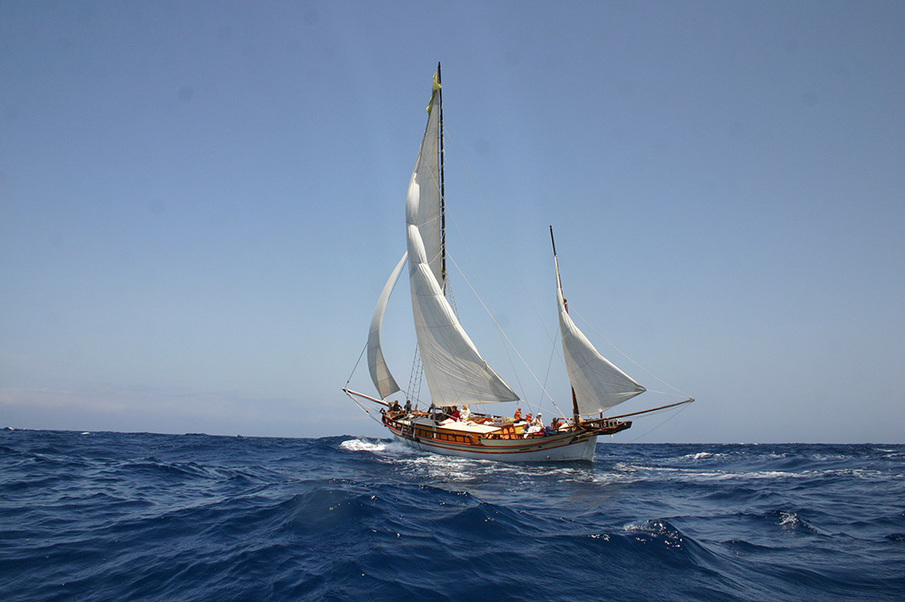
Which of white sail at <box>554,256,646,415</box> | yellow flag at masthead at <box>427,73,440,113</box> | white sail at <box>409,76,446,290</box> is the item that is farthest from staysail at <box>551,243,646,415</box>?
yellow flag at masthead at <box>427,73,440,113</box>

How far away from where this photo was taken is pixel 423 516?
12.2 m

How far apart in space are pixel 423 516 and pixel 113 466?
1685 centimetres

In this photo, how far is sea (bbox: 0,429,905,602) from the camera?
761 cm

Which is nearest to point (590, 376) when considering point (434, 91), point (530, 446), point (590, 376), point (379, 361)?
point (590, 376)

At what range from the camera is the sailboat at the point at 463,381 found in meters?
26.7

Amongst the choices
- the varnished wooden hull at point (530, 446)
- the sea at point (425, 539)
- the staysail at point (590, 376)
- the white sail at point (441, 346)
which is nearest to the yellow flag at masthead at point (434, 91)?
the white sail at point (441, 346)

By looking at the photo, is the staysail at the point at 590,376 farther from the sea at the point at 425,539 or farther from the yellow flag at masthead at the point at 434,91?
the yellow flag at masthead at the point at 434,91

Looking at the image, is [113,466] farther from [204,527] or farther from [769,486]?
[769,486]

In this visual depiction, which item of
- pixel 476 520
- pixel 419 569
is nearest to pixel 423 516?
pixel 476 520

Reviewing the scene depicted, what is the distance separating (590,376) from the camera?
26.9 metres

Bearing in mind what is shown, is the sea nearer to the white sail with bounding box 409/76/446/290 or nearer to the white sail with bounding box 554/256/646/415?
the white sail with bounding box 554/256/646/415

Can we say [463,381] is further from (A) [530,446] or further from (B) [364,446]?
(B) [364,446]

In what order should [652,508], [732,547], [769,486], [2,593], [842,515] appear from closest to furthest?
[2,593], [732,547], [842,515], [652,508], [769,486]

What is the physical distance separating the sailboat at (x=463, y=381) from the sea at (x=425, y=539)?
817 centimetres
